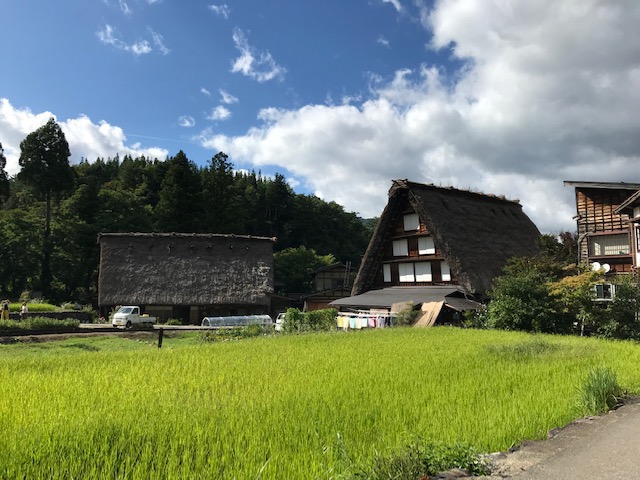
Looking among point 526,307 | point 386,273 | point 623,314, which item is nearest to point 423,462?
point 623,314

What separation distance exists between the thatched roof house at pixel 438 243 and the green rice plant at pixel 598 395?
14109mm

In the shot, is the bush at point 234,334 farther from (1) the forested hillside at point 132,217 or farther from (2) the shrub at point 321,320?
(1) the forested hillside at point 132,217

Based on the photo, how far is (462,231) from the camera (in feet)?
75.0

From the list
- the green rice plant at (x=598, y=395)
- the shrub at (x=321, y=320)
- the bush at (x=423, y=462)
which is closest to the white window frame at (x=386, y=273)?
the shrub at (x=321, y=320)

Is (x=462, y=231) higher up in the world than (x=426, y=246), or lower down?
higher up

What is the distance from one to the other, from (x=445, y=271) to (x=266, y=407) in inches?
734

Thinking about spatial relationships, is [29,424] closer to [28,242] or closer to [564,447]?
[564,447]

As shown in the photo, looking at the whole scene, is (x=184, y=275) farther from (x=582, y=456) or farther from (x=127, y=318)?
(x=582, y=456)

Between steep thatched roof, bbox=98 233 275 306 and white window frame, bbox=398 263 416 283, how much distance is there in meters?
10.5

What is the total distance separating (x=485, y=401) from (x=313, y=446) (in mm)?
2824

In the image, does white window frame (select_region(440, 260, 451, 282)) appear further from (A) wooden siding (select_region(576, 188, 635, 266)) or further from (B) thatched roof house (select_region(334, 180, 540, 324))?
(A) wooden siding (select_region(576, 188, 635, 266))

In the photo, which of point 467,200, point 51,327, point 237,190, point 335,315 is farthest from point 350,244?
point 51,327

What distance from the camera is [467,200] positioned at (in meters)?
26.6

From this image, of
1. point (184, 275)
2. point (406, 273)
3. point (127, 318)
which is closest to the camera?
point (127, 318)
